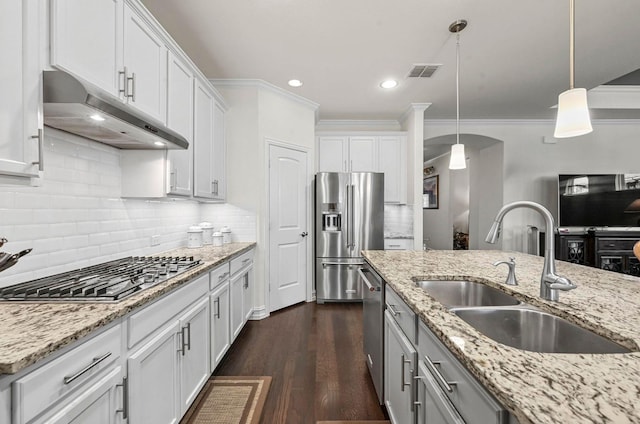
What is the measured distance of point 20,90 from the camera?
107cm

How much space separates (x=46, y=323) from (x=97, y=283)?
1.37ft

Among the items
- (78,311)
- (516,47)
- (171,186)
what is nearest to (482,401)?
(78,311)

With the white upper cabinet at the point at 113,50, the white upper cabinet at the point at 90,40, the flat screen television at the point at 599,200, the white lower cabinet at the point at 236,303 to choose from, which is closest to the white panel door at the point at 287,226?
the white lower cabinet at the point at 236,303

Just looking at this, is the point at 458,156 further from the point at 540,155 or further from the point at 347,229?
the point at 540,155

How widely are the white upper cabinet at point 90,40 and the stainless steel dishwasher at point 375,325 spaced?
72.6 inches

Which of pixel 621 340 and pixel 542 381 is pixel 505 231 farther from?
pixel 542 381

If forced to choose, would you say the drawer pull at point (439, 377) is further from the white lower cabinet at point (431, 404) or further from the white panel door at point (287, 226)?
the white panel door at point (287, 226)

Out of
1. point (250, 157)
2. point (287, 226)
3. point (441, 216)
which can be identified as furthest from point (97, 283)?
point (441, 216)

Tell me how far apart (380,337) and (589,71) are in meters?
3.73

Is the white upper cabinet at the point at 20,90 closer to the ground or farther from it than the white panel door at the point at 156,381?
farther from it

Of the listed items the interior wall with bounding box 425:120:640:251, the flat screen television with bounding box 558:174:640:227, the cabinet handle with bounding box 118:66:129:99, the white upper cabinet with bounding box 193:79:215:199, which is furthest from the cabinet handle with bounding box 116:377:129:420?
the flat screen television with bounding box 558:174:640:227

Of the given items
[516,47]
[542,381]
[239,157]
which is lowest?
[542,381]

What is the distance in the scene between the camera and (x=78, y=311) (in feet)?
3.54

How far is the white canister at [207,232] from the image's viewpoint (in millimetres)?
3164
